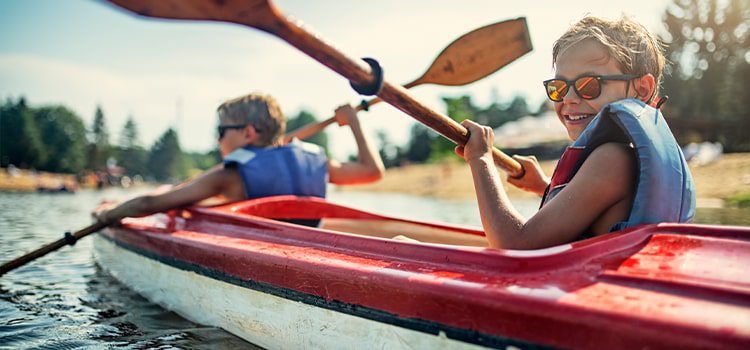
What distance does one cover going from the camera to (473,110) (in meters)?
48.3

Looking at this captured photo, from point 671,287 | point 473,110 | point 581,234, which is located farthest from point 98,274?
point 473,110

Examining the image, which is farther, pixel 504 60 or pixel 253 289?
pixel 504 60

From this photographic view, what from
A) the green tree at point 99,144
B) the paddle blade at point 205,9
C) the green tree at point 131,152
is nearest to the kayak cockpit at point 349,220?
the paddle blade at point 205,9

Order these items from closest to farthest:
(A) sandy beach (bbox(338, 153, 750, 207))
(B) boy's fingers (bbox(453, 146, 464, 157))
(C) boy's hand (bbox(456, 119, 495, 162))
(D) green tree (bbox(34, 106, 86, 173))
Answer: (C) boy's hand (bbox(456, 119, 495, 162)) → (B) boy's fingers (bbox(453, 146, 464, 157)) → (A) sandy beach (bbox(338, 153, 750, 207)) → (D) green tree (bbox(34, 106, 86, 173))

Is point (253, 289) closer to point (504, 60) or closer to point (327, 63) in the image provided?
point (327, 63)

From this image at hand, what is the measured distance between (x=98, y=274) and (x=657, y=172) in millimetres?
4476

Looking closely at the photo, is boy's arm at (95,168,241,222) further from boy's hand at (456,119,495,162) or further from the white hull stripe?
boy's hand at (456,119,495,162)

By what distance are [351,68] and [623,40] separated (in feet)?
2.98

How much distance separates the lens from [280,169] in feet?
12.7

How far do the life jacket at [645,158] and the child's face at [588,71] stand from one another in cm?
13

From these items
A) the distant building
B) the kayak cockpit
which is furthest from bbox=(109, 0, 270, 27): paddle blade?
the distant building

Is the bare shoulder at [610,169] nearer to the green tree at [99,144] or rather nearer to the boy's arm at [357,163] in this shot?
the boy's arm at [357,163]

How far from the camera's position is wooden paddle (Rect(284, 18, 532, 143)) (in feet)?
12.5

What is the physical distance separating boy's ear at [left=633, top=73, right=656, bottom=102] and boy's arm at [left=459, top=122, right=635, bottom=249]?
35 cm
